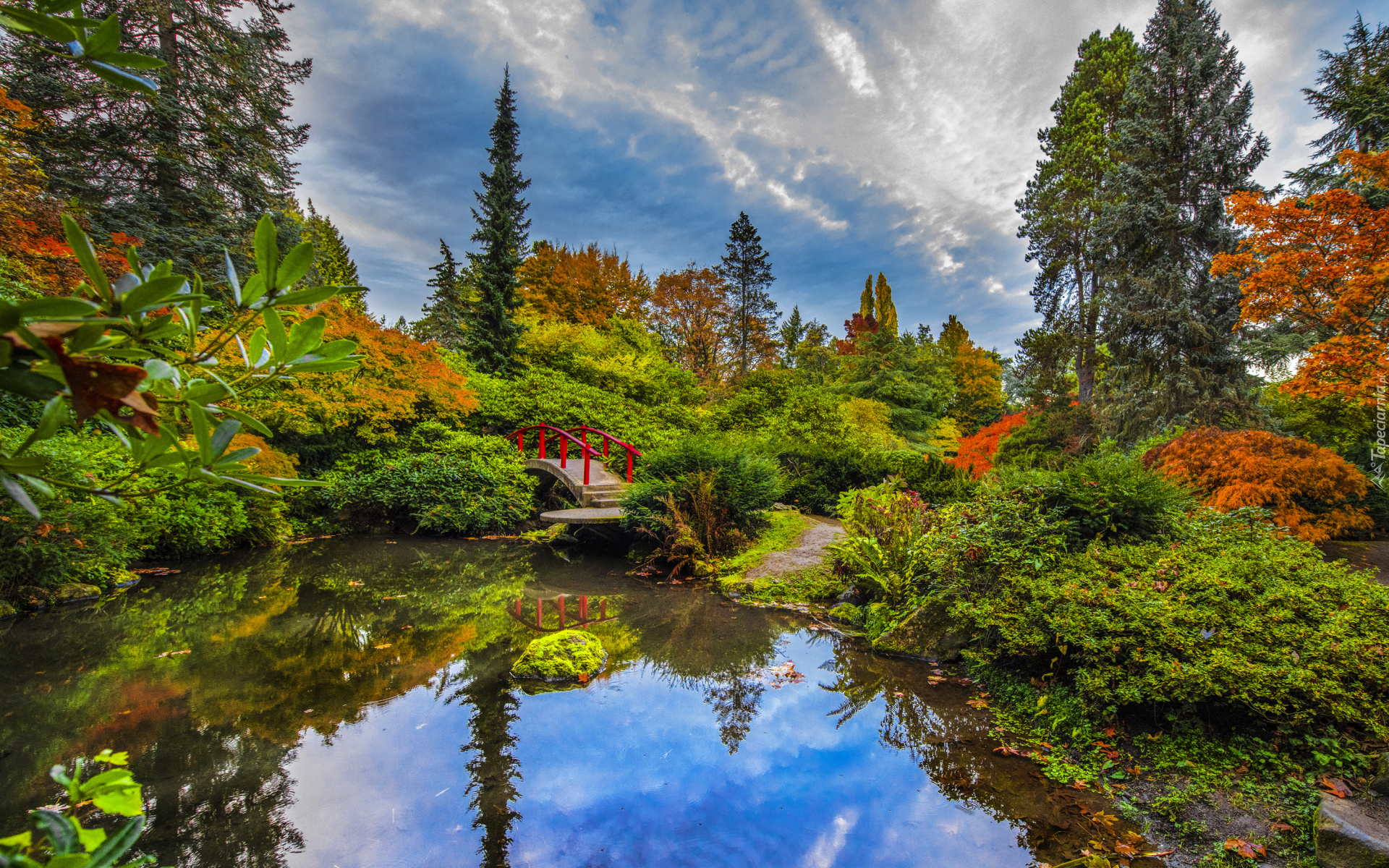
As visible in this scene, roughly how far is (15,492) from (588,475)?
360 inches

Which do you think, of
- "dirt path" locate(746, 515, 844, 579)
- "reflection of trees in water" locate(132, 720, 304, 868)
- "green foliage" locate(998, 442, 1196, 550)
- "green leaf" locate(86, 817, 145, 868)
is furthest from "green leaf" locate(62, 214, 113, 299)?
"dirt path" locate(746, 515, 844, 579)

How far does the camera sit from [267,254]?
2.88 feet

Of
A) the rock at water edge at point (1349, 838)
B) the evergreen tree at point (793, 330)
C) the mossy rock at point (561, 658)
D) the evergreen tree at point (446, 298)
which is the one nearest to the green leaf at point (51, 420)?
the mossy rock at point (561, 658)

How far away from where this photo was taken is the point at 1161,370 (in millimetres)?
12516

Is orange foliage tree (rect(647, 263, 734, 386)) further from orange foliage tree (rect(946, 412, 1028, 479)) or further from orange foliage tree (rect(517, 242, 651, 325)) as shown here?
orange foliage tree (rect(946, 412, 1028, 479))

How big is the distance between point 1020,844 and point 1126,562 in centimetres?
232

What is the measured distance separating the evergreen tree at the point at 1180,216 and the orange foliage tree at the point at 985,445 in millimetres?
2032

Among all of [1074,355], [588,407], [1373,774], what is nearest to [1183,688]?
[1373,774]

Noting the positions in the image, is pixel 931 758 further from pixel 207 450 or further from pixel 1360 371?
pixel 1360 371

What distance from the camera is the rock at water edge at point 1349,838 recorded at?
2139 millimetres

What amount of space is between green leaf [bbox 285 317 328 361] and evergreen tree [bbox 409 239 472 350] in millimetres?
24393

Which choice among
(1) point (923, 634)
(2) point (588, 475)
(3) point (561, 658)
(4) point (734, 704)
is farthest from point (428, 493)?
(1) point (923, 634)

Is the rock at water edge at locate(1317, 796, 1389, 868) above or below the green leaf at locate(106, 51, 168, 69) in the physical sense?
below

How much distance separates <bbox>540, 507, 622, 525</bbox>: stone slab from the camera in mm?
8211
